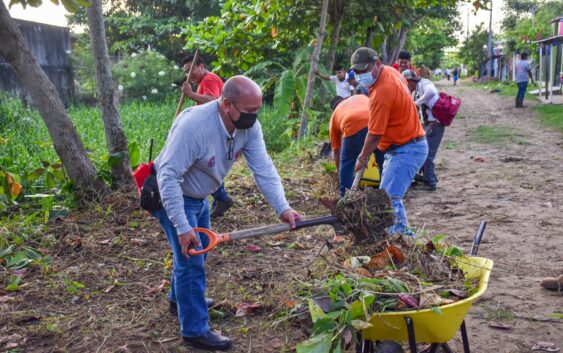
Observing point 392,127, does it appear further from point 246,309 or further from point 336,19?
point 336,19

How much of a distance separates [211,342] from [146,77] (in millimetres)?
16143

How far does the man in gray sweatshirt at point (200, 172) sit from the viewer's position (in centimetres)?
350

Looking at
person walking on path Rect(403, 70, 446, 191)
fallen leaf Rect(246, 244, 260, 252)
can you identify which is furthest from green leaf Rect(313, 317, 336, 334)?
person walking on path Rect(403, 70, 446, 191)

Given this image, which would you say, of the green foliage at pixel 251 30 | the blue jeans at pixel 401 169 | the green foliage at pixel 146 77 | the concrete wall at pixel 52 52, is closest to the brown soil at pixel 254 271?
the blue jeans at pixel 401 169

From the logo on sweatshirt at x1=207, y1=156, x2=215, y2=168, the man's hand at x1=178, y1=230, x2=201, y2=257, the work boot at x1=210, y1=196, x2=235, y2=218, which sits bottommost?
the work boot at x1=210, y1=196, x2=235, y2=218

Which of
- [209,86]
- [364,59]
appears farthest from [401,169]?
[209,86]

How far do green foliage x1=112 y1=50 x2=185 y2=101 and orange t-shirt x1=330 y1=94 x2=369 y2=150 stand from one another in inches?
491

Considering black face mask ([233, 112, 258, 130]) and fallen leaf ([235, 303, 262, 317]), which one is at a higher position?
black face mask ([233, 112, 258, 130])

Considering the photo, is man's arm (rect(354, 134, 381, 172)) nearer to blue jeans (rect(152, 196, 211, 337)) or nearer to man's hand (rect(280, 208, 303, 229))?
man's hand (rect(280, 208, 303, 229))

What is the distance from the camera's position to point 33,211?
6836 millimetres

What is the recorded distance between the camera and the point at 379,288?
3098 millimetres

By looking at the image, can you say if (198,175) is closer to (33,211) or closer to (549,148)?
(33,211)

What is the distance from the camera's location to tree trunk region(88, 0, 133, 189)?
23.7 ft

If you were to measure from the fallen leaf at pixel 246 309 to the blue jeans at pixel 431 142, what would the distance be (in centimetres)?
455
